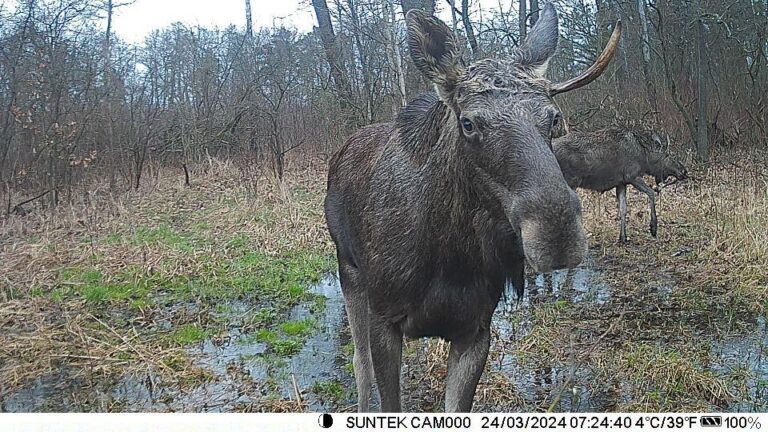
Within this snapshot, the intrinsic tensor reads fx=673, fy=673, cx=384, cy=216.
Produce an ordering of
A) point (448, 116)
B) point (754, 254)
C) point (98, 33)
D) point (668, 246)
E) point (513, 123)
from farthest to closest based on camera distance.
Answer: point (98, 33)
point (668, 246)
point (754, 254)
point (448, 116)
point (513, 123)

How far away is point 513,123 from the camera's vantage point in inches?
101

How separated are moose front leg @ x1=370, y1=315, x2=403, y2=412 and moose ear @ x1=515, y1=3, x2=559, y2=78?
4.65ft

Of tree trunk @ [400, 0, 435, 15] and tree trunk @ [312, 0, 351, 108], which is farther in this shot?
tree trunk @ [312, 0, 351, 108]

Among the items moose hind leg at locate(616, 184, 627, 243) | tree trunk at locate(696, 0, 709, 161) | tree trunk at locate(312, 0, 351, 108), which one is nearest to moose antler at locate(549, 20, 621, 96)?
tree trunk at locate(312, 0, 351, 108)

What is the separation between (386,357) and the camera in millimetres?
3395

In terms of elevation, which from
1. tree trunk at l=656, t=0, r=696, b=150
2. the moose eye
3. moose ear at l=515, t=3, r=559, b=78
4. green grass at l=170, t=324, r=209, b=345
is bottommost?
green grass at l=170, t=324, r=209, b=345

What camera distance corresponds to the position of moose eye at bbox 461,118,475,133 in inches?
106

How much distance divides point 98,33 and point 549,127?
9918mm

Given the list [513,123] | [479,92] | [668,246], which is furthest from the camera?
[668,246]

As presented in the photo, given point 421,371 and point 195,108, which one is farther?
point 195,108

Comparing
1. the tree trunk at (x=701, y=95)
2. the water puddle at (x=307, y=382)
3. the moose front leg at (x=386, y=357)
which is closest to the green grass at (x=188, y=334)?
the water puddle at (x=307, y=382)

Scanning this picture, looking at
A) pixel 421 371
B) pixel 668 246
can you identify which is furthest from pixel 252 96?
pixel 421 371
